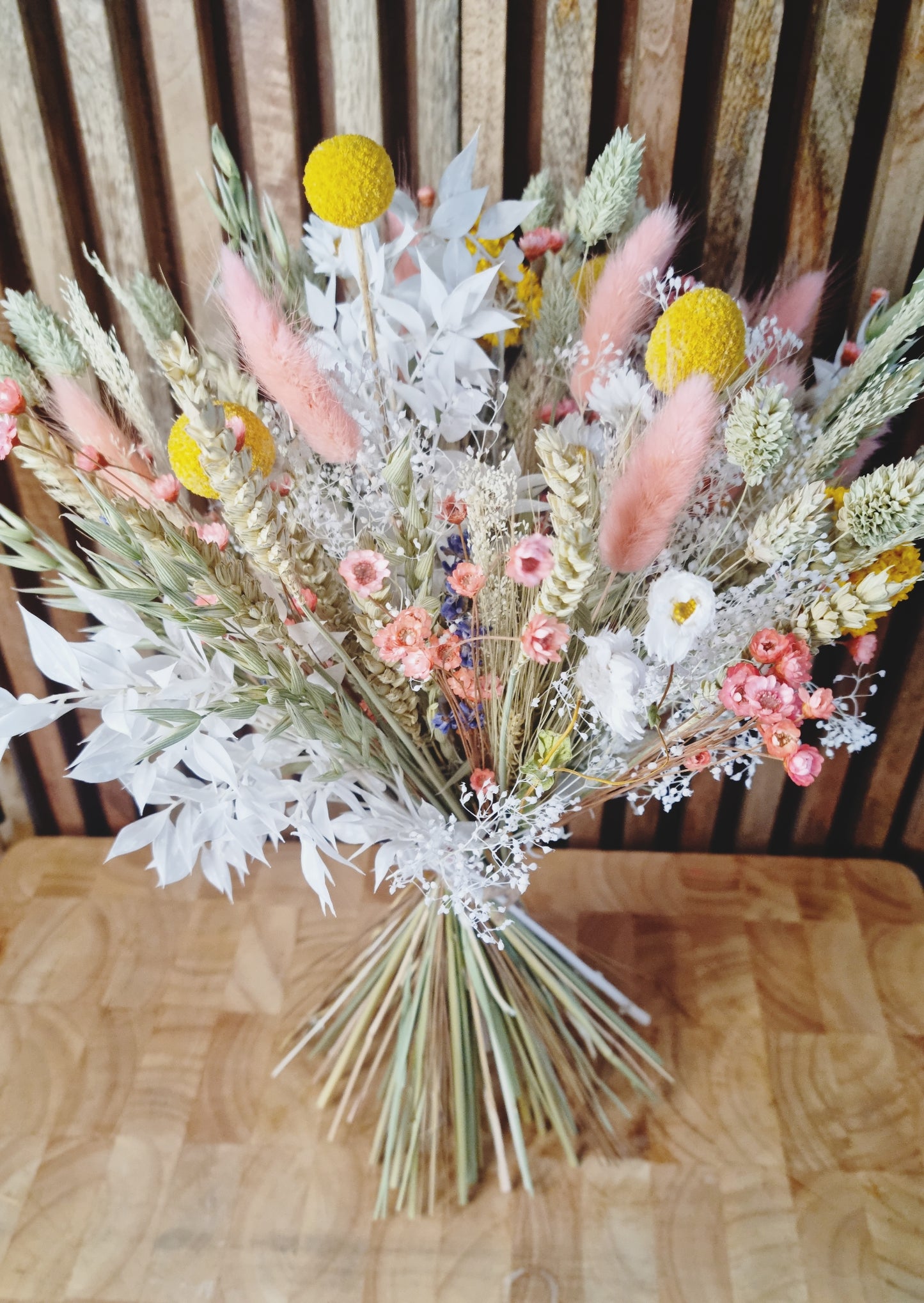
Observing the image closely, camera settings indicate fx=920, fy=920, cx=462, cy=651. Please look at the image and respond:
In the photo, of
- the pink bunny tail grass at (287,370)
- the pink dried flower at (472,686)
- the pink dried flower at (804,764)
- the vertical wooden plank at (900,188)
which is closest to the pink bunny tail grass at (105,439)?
the pink bunny tail grass at (287,370)

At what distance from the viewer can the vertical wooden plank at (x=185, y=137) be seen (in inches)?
30.7

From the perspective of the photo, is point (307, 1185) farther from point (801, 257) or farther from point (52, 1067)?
Answer: point (801, 257)

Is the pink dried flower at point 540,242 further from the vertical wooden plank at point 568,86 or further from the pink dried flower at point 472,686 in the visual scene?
the pink dried flower at point 472,686

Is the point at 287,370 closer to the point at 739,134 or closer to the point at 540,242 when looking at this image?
the point at 540,242

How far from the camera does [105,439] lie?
633 millimetres

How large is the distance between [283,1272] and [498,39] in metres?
1.04

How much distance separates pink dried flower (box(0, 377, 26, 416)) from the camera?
0.52 meters

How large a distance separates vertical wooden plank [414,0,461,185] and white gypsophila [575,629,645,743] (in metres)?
0.54

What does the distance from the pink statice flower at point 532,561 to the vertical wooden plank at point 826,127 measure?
50 centimetres

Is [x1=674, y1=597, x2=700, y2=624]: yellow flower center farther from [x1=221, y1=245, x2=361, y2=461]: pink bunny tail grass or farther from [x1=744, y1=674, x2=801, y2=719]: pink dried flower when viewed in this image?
[x1=221, y1=245, x2=361, y2=461]: pink bunny tail grass

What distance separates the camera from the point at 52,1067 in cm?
89

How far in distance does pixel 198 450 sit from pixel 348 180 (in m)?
0.20

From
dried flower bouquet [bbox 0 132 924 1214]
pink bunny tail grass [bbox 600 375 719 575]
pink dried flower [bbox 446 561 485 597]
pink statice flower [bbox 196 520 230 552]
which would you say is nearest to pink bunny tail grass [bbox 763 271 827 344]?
dried flower bouquet [bbox 0 132 924 1214]

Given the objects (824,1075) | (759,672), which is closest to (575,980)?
(824,1075)
